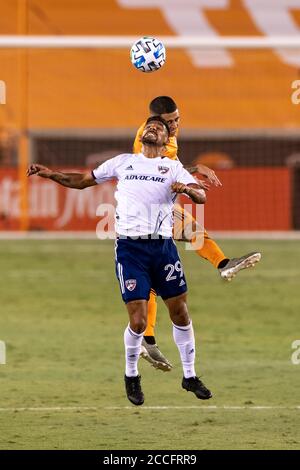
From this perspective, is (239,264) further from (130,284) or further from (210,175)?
(130,284)

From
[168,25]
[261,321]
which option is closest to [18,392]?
[261,321]

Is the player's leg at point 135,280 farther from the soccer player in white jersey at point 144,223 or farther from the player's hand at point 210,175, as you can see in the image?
the player's hand at point 210,175

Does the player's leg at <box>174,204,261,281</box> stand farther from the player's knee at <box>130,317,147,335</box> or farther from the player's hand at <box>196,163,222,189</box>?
the player's knee at <box>130,317,147,335</box>

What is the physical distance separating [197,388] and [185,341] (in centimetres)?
47

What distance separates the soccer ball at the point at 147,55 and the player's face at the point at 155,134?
1.70 m

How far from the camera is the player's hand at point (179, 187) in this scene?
10148mm

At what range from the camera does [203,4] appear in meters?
35.0

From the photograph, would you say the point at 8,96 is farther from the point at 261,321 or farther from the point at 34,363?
the point at 34,363

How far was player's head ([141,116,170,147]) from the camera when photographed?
1034 cm

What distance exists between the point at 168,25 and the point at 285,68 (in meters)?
3.77

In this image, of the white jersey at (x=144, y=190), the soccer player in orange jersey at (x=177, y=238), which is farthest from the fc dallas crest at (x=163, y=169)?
the soccer player in orange jersey at (x=177, y=238)

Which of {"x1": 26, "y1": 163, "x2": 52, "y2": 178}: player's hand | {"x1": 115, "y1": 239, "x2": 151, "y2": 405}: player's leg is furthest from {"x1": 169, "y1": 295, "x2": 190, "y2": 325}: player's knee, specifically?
{"x1": 26, "y1": 163, "x2": 52, "y2": 178}: player's hand

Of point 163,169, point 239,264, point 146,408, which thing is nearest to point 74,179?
point 163,169

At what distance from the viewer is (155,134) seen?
33.9 ft
